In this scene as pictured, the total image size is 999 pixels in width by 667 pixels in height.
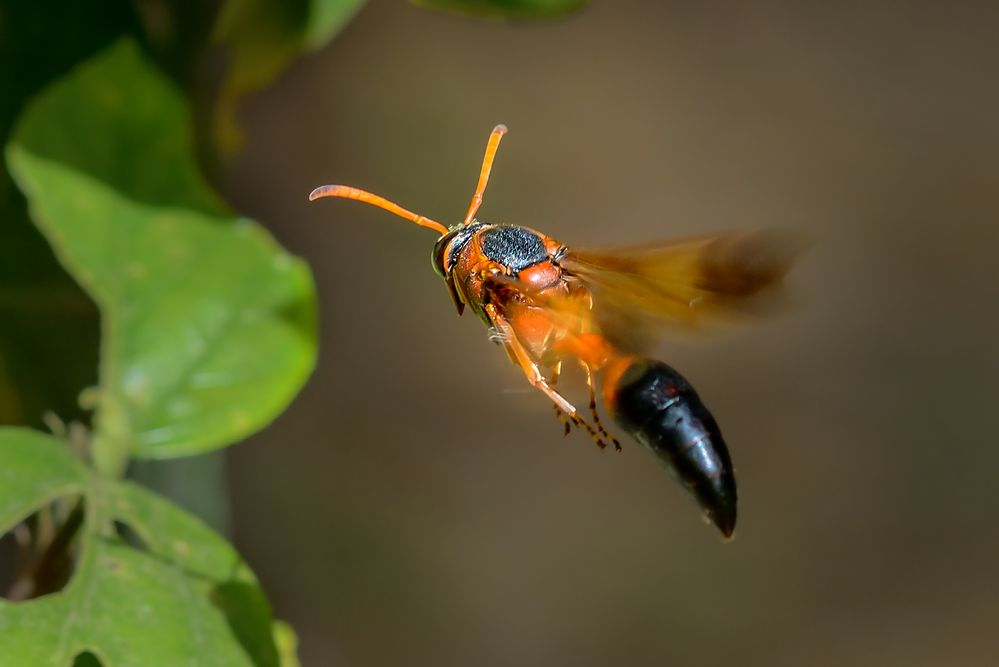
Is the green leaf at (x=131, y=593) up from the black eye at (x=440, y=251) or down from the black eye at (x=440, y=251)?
down

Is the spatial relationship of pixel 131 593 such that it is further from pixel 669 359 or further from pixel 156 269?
pixel 669 359

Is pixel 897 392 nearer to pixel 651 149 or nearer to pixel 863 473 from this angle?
pixel 863 473

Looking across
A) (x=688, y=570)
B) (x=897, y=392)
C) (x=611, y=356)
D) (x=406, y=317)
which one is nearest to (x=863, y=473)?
(x=897, y=392)

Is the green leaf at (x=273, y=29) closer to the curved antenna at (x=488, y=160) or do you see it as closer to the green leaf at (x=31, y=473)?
the curved antenna at (x=488, y=160)

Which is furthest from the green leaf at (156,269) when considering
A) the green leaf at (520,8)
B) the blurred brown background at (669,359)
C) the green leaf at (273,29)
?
the blurred brown background at (669,359)

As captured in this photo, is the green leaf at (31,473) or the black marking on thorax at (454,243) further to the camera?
the black marking on thorax at (454,243)

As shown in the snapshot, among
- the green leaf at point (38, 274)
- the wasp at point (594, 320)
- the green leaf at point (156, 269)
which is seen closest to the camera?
the wasp at point (594, 320)

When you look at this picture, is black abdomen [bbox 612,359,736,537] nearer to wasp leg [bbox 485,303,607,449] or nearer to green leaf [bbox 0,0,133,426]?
wasp leg [bbox 485,303,607,449]

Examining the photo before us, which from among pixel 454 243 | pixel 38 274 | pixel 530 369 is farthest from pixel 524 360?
pixel 38 274
